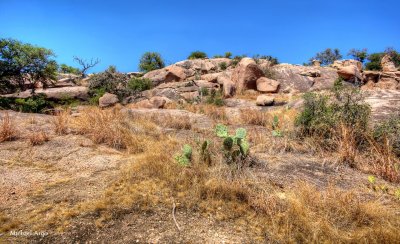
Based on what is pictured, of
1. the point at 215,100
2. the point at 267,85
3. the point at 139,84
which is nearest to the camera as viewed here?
the point at 215,100

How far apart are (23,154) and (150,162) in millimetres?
2287

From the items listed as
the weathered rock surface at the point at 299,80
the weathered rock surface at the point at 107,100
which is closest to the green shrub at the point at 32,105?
the weathered rock surface at the point at 107,100

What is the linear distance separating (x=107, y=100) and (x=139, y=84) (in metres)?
3.14

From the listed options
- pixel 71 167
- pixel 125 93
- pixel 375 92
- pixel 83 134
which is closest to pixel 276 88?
pixel 375 92

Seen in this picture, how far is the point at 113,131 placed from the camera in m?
5.41

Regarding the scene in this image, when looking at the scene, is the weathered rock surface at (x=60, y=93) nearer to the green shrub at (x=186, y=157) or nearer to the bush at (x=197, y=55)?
the green shrub at (x=186, y=157)

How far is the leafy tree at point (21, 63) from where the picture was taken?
43.9 ft

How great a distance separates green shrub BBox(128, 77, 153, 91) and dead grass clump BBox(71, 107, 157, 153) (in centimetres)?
988

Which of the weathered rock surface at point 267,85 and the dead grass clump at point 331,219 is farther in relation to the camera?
the weathered rock surface at point 267,85

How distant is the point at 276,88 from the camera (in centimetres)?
1551

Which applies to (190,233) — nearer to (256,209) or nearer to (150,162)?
(256,209)

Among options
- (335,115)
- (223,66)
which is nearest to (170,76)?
(223,66)

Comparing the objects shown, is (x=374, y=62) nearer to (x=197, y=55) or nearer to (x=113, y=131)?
(x=197, y=55)

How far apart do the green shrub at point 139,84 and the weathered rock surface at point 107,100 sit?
1.97 meters
